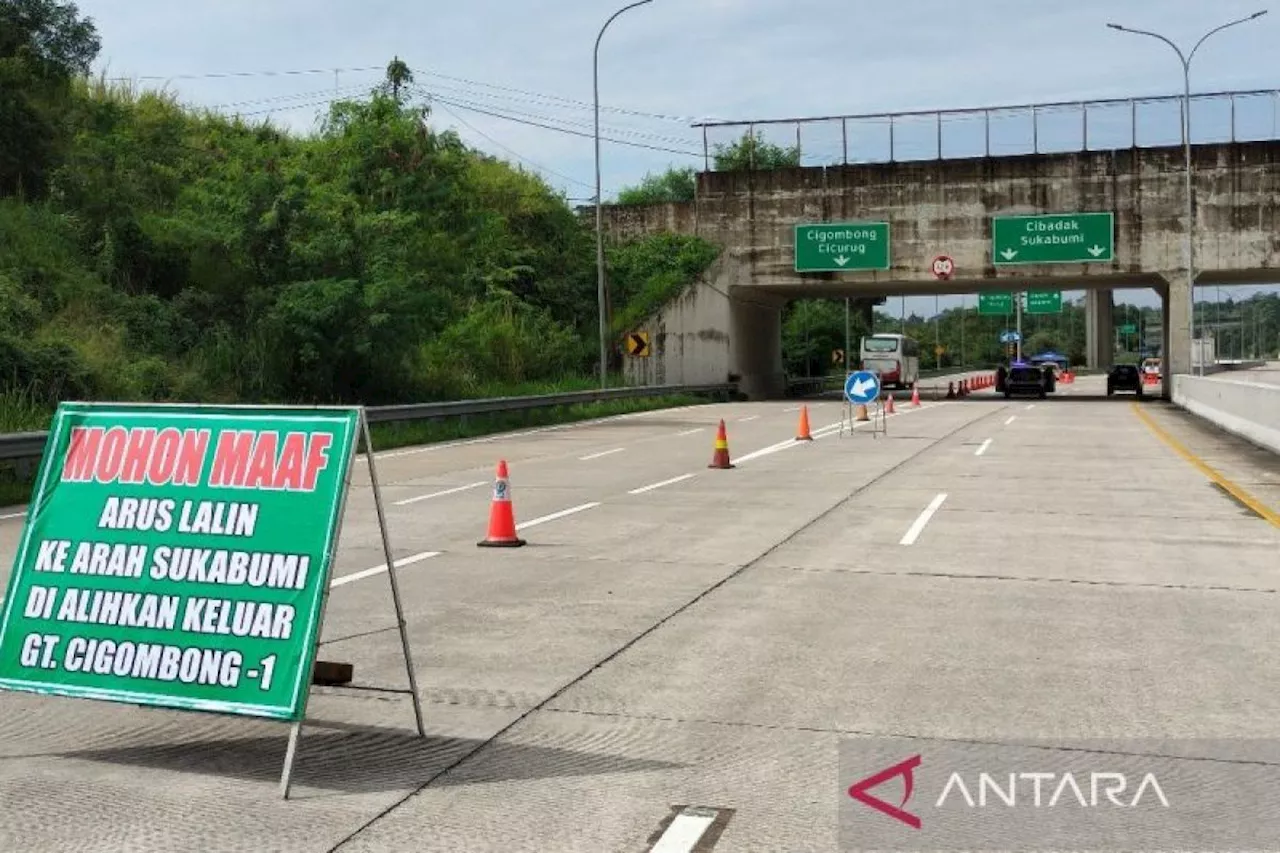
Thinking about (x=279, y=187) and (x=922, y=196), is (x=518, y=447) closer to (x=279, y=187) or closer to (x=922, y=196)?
(x=279, y=187)

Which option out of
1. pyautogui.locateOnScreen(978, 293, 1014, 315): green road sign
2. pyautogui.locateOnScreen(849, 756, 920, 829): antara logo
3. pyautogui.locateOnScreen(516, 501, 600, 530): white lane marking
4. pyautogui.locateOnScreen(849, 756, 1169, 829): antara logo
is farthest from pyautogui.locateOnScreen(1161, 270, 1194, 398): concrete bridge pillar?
pyautogui.locateOnScreen(978, 293, 1014, 315): green road sign

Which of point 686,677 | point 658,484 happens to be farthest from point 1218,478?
point 686,677

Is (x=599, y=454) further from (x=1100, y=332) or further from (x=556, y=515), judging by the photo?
(x=1100, y=332)

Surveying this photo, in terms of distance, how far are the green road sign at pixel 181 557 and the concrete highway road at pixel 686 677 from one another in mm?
387

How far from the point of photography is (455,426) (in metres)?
28.2

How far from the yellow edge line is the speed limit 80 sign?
1540cm

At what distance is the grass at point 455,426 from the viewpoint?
651 inches

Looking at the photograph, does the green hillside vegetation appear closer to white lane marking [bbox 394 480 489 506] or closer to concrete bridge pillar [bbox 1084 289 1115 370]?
white lane marking [bbox 394 480 489 506]

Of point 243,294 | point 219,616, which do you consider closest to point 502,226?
point 243,294

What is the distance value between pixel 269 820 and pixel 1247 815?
3.51 metres

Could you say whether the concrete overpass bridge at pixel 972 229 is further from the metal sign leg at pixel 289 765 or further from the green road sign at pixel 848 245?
the metal sign leg at pixel 289 765

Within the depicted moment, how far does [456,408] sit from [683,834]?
23.7m

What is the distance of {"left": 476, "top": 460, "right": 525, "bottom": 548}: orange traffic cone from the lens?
11414 mm

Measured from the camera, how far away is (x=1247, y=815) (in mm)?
4676
